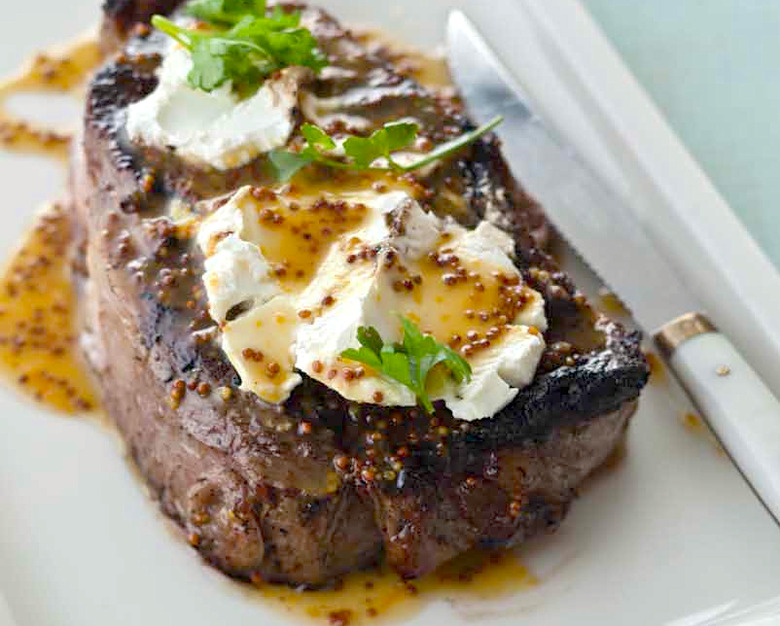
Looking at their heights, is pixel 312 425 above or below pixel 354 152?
below

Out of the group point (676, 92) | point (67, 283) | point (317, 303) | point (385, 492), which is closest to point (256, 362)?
point (317, 303)

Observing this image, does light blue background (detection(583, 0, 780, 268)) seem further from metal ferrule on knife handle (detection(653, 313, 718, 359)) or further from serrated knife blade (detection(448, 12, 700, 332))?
metal ferrule on knife handle (detection(653, 313, 718, 359))

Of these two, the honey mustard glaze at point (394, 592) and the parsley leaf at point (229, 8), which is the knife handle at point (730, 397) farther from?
the parsley leaf at point (229, 8)

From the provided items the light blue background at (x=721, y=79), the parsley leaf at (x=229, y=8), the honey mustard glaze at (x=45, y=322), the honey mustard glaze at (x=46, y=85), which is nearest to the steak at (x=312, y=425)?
the honey mustard glaze at (x=45, y=322)

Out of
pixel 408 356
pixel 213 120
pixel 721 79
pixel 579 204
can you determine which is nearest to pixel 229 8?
pixel 213 120

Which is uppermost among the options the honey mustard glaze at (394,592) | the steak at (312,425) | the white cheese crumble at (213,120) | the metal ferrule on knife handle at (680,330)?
the white cheese crumble at (213,120)

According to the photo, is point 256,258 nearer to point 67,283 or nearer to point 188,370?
point 188,370

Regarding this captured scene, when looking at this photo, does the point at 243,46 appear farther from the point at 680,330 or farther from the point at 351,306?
the point at 680,330
